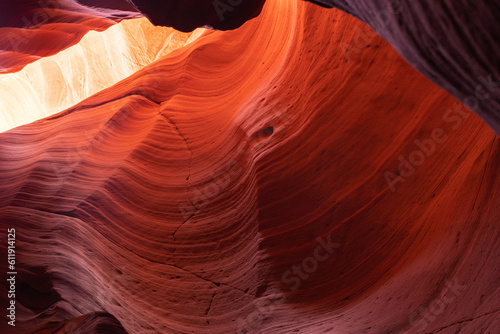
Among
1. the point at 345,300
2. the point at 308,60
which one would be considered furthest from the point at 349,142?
the point at 345,300

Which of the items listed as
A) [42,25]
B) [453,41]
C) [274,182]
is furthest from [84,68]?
[453,41]

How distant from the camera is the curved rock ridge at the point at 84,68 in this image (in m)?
7.22

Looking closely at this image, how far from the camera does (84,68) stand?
7.39 metres

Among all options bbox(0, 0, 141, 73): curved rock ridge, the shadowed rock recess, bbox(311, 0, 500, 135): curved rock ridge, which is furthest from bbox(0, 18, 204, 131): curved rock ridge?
bbox(311, 0, 500, 135): curved rock ridge

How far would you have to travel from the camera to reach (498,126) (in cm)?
169

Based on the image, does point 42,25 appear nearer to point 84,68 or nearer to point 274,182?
point 84,68

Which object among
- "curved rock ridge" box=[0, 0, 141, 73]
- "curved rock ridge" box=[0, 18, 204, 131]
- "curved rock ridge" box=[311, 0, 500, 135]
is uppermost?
"curved rock ridge" box=[0, 18, 204, 131]

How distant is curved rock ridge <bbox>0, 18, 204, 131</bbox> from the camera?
7219 millimetres

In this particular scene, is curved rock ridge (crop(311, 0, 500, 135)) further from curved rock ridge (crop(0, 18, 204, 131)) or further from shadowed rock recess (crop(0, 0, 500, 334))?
curved rock ridge (crop(0, 18, 204, 131))

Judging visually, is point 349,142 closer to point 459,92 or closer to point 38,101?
point 459,92

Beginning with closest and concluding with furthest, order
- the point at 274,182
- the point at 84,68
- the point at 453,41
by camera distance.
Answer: the point at 453,41
the point at 274,182
the point at 84,68

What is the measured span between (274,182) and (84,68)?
5698 millimetres

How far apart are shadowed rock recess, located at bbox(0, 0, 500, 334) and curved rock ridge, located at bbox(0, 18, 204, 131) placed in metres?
2.03

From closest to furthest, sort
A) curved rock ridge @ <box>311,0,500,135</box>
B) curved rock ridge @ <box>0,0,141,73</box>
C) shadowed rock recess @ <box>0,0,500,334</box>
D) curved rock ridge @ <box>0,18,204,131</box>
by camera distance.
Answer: curved rock ridge @ <box>311,0,500,135</box>
shadowed rock recess @ <box>0,0,500,334</box>
curved rock ridge @ <box>0,0,141,73</box>
curved rock ridge @ <box>0,18,204,131</box>
